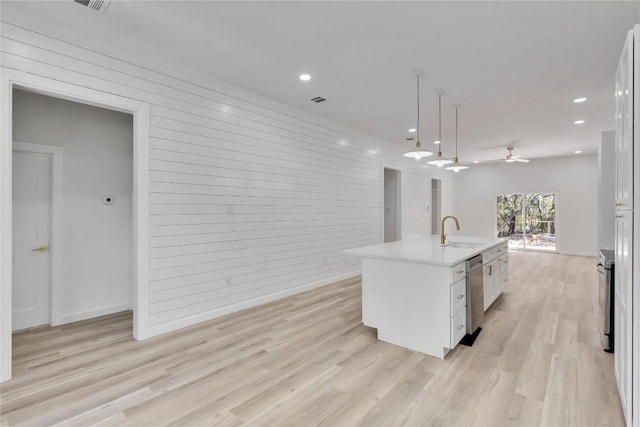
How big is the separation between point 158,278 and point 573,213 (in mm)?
10818

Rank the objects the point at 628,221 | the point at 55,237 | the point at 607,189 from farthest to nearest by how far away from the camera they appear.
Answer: the point at 607,189
the point at 55,237
the point at 628,221

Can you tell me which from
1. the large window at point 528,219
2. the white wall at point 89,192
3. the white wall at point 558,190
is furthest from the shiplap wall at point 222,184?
the large window at point 528,219

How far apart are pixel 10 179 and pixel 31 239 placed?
1413mm

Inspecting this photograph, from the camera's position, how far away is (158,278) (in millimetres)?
3295

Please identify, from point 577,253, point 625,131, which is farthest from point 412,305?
point 577,253

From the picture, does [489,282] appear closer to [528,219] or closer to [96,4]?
[96,4]

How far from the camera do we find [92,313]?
12.6ft

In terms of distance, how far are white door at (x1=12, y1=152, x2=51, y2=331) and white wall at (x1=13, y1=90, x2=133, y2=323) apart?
17 centimetres

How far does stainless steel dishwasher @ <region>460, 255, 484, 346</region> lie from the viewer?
121 inches

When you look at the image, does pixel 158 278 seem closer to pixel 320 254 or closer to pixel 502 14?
pixel 320 254

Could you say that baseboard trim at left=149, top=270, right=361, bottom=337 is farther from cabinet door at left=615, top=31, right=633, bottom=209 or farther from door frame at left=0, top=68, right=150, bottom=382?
cabinet door at left=615, top=31, right=633, bottom=209

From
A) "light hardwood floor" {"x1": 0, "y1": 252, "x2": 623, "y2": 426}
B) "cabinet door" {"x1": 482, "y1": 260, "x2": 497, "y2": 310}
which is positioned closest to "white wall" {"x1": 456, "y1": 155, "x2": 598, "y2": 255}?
"light hardwood floor" {"x1": 0, "y1": 252, "x2": 623, "y2": 426}

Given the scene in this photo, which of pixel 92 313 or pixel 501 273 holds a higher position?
pixel 501 273

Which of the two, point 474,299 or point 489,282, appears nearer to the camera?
point 474,299
